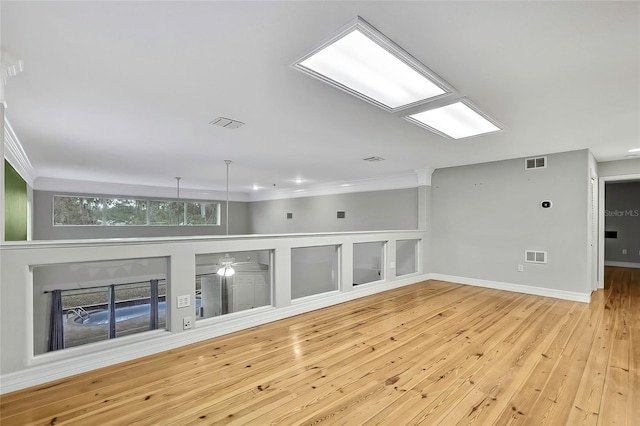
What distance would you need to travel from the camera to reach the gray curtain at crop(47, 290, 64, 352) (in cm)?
245

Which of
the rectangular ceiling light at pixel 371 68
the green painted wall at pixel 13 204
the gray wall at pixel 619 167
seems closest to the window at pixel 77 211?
the green painted wall at pixel 13 204

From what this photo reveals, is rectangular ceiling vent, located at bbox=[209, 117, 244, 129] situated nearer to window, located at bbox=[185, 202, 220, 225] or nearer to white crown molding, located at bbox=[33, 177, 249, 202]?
white crown molding, located at bbox=[33, 177, 249, 202]

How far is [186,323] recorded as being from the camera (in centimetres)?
297

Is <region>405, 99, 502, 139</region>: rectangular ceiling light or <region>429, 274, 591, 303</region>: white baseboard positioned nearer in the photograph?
<region>405, 99, 502, 139</region>: rectangular ceiling light

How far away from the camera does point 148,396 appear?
207cm

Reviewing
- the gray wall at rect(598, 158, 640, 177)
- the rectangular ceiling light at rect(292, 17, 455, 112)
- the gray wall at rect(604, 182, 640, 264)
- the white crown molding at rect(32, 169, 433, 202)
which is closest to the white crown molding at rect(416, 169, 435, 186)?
the white crown molding at rect(32, 169, 433, 202)

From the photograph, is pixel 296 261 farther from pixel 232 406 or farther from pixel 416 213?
pixel 416 213

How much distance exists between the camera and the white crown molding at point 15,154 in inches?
141

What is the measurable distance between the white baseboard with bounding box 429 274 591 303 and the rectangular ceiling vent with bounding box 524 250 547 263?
0.46 meters

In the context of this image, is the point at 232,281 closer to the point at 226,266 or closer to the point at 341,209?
the point at 226,266

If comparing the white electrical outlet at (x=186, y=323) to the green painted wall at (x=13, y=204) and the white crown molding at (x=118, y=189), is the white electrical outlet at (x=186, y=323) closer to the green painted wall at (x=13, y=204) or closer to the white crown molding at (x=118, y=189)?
the green painted wall at (x=13, y=204)

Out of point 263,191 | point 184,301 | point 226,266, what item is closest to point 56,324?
point 184,301

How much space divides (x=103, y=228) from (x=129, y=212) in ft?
2.56

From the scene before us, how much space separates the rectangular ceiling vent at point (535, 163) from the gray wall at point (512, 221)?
0.22 feet
